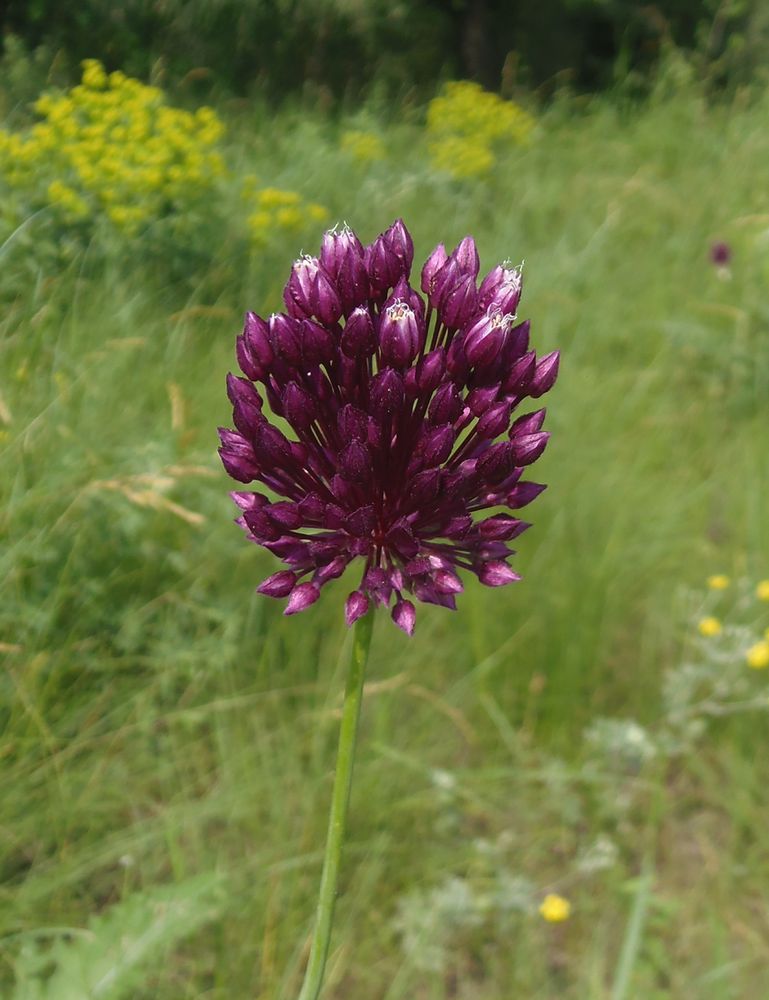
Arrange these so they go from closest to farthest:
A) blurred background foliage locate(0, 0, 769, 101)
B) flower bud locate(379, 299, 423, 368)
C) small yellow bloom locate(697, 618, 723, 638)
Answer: flower bud locate(379, 299, 423, 368), small yellow bloom locate(697, 618, 723, 638), blurred background foliage locate(0, 0, 769, 101)

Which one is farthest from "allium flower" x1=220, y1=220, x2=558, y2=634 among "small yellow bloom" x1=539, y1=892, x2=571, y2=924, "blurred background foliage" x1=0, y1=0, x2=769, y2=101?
"blurred background foliage" x1=0, y1=0, x2=769, y2=101

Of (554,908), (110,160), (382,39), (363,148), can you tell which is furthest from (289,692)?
(382,39)

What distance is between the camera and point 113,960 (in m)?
1.80

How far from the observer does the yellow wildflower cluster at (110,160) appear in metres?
3.62

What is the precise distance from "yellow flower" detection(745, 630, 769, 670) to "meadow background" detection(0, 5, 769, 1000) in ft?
0.05

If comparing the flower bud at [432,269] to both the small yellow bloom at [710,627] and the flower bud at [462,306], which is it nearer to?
the flower bud at [462,306]

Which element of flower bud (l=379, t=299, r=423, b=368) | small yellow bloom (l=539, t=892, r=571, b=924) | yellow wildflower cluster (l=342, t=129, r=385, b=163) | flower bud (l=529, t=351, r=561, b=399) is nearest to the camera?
flower bud (l=379, t=299, r=423, b=368)

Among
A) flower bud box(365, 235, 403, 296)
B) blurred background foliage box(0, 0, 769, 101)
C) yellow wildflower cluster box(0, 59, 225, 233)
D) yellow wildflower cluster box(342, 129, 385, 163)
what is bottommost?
flower bud box(365, 235, 403, 296)

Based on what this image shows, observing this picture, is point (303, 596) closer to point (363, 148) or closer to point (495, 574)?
point (495, 574)

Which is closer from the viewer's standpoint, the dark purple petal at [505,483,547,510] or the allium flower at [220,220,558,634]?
the allium flower at [220,220,558,634]

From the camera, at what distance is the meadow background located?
2156 millimetres

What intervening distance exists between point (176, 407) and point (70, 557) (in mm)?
534

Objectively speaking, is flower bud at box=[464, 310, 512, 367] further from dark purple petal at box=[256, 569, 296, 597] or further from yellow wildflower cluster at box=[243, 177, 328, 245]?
yellow wildflower cluster at box=[243, 177, 328, 245]

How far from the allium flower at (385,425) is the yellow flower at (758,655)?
195 cm
